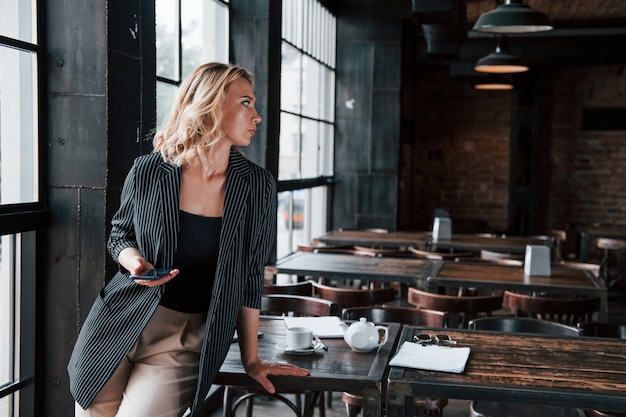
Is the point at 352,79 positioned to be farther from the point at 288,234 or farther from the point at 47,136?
the point at 47,136

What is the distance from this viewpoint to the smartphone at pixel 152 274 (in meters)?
1.95

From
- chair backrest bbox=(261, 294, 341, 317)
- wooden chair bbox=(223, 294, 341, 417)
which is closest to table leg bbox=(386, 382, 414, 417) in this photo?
wooden chair bbox=(223, 294, 341, 417)

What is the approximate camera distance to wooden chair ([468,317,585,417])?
2.88m

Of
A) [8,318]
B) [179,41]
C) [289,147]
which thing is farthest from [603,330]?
[289,147]

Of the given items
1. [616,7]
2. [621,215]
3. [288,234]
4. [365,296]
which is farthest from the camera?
[621,215]

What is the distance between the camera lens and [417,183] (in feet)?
35.4

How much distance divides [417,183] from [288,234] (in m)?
4.27

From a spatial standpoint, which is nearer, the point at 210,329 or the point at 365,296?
the point at 210,329

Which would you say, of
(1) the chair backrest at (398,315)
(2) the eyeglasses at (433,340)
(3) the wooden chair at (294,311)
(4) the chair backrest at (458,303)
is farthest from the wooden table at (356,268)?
(2) the eyeglasses at (433,340)

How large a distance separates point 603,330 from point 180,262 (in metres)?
1.99

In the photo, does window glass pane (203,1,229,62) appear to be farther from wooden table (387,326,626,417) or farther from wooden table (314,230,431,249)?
wooden table (387,326,626,417)

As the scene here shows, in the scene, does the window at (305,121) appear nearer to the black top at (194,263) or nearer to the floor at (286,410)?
the floor at (286,410)

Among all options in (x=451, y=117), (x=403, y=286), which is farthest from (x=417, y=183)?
(x=403, y=286)

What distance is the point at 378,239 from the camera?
6.69 m
